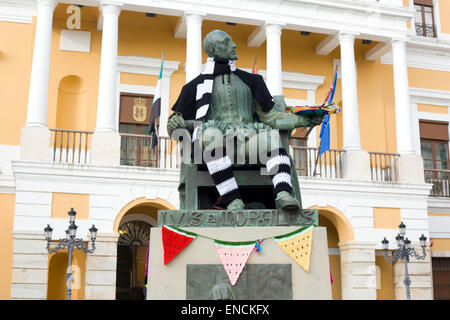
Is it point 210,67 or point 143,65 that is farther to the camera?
point 143,65

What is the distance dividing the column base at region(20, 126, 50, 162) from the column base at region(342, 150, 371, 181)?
7297mm

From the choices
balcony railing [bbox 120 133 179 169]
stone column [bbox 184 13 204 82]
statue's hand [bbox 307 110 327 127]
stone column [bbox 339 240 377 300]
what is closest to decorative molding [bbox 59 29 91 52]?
balcony railing [bbox 120 133 179 169]

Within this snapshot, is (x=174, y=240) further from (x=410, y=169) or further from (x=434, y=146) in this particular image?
(x=434, y=146)

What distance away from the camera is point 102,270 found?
13164 mm

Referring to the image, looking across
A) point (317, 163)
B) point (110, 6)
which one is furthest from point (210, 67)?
point (317, 163)

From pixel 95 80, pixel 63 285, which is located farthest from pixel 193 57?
pixel 63 285

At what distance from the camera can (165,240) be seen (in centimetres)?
374

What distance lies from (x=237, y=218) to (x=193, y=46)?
11407mm

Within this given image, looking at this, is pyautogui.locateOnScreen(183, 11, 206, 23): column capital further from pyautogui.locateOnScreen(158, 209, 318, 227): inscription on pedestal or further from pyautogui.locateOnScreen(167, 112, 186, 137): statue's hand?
pyautogui.locateOnScreen(158, 209, 318, 227): inscription on pedestal

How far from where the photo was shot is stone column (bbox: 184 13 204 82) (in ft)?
48.0

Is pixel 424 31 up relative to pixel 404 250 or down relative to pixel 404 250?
up

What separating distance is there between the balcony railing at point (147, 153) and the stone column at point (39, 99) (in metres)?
1.95
